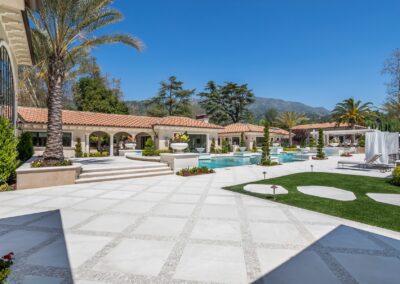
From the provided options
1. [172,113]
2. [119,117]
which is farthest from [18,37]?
[172,113]

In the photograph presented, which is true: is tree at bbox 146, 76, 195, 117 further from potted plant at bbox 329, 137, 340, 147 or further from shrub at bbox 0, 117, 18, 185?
shrub at bbox 0, 117, 18, 185

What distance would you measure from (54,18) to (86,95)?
30.2 m

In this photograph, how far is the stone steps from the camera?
10.1m

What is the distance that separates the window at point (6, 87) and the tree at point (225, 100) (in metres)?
41.5

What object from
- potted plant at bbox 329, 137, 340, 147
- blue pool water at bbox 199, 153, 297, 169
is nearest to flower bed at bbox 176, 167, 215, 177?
blue pool water at bbox 199, 153, 297, 169

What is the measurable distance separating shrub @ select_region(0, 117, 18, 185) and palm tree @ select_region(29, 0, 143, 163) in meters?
1.39

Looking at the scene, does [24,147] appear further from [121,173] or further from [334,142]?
[334,142]

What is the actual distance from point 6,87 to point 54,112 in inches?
175

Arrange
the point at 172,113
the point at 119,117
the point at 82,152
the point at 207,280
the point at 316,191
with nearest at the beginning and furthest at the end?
the point at 207,280, the point at 316,191, the point at 82,152, the point at 119,117, the point at 172,113

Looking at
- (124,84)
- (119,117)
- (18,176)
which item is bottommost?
(18,176)

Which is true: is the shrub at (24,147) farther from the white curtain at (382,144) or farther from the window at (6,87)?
the white curtain at (382,144)

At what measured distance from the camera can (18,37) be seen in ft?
36.1

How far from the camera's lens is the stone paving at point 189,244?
304 cm

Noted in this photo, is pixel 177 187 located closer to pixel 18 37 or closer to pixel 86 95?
pixel 18 37
